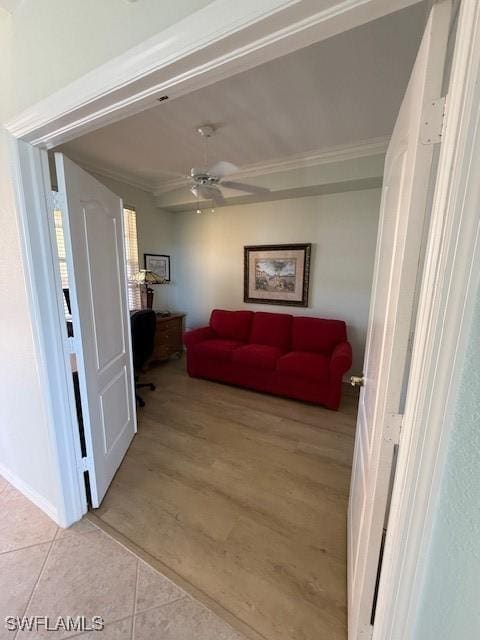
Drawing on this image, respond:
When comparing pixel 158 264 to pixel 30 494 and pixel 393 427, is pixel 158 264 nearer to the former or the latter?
pixel 30 494

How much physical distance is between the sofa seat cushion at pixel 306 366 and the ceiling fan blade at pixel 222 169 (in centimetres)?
199

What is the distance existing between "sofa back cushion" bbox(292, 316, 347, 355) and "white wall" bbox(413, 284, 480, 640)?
266cm

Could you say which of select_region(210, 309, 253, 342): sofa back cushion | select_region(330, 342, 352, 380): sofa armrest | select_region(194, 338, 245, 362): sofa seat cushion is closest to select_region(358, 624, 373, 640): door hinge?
select_region(330, 342, 352, 380): sofa armrest

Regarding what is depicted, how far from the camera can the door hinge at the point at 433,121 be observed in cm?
58

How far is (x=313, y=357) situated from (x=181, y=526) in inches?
81.8

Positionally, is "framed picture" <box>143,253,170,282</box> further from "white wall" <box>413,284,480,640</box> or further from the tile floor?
"white wall" <box>413,284,480,640</box>

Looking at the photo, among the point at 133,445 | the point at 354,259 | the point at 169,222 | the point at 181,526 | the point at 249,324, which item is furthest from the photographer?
the point at 169,222

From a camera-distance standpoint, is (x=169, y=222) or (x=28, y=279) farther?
(x=169, y=222)

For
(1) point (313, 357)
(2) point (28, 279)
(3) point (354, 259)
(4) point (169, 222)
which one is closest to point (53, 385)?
(2) point (28, 279)

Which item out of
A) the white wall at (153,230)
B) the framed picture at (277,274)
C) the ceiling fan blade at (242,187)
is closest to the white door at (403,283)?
the ceiling fan blade at (242,187)

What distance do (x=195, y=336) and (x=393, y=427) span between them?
10.2 ft

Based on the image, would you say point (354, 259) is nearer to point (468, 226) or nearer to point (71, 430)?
point (468, 226)

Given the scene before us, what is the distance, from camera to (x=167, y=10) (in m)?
0.76

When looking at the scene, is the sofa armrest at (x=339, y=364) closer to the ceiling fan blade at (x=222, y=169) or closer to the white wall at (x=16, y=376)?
the ceiling fan blade at (x=222, y=169)
